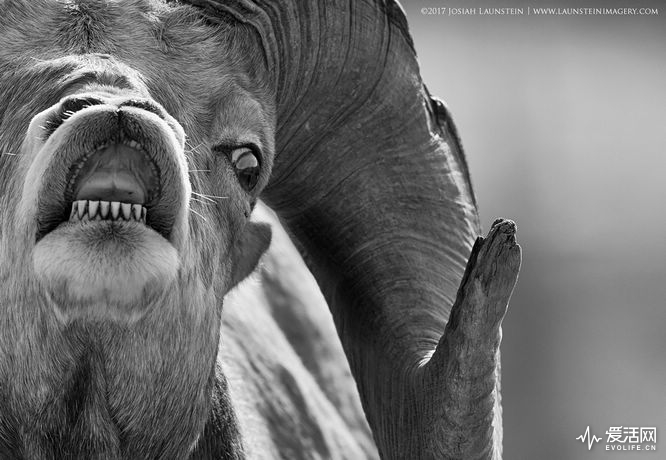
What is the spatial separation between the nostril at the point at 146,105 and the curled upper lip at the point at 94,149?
5 centimetres

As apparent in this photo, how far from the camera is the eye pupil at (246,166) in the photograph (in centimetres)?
490

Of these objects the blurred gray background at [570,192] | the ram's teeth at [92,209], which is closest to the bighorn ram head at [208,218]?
the ram's teeth at [92,209]

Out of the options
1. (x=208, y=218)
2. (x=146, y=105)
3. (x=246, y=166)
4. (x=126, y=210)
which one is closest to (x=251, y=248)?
(x=246, y=166)

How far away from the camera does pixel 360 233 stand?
590 cm

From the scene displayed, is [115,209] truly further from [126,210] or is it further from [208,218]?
[208,218]

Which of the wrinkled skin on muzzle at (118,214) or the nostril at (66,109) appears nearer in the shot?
the wrinkled skin on muzzle at (118,214)

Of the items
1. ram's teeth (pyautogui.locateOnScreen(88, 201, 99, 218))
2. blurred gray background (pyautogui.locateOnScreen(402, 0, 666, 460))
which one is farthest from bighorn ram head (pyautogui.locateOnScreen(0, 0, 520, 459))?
blurred gray background (pyautogui.locateOnScreen(402, 0, 666, 460))

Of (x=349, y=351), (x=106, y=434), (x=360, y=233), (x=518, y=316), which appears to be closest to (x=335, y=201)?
(x=360, y=233)

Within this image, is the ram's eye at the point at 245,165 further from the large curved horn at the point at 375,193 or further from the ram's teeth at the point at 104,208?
the ram's teeth at the point at 104,208

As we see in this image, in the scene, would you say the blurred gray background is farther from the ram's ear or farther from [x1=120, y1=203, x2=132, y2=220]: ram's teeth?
[x1=120, y1=203, x2=132, y2=220]: ram's teeth

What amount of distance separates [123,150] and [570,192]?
49.7 ft

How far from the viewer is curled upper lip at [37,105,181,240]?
405 centimetres

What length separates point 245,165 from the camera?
4.93m

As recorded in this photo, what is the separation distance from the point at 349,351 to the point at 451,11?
1120 centimetres
